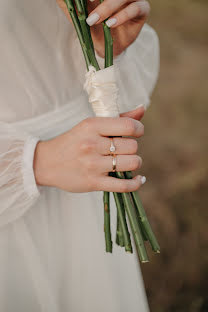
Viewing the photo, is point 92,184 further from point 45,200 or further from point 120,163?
point 45,200

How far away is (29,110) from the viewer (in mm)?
1113

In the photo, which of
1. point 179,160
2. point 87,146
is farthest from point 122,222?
point 179,160

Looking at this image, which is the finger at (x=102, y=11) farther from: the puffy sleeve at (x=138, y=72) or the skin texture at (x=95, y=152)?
the puffy sleeve at (x=138, y=72)

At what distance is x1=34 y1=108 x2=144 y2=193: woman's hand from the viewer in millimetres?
905

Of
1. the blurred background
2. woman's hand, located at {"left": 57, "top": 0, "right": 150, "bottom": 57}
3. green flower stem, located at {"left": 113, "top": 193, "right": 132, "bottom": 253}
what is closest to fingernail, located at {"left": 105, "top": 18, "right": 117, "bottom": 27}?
woman's hand, located at {"left": 57, "top": 0, "right": 150, "bottom": 57}

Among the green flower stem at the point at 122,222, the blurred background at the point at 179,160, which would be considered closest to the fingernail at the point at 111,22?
the green flower stem at the point at 122,222

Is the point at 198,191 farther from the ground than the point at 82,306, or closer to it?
farther from the ground

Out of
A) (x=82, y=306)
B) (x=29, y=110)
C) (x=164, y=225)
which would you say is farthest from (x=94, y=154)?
(x=164, y=225)

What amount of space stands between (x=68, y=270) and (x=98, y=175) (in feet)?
1.53

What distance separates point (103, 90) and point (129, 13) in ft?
0.77

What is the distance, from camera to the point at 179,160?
3.49 m

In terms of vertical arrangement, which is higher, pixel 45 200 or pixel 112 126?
pixel 112 126

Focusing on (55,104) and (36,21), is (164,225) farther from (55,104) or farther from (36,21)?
(36,21)

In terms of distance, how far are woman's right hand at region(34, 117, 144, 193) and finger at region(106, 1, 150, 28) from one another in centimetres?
27
